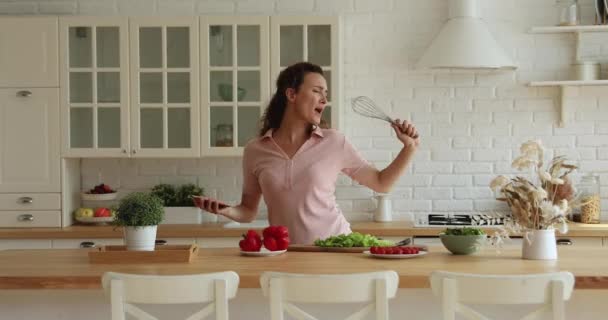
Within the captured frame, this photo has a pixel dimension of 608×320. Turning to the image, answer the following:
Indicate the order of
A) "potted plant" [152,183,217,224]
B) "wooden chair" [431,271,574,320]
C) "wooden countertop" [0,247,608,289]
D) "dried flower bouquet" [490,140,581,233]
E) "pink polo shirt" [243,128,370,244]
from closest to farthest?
1. "wooden chair" [431,271,574,320]
2. "wooden countertop" [0,247,608,289]
3. "dried flower bouquet" [490,140,581,233]
4. "pink polo shirt" [243,128,370,244]
5. "potted plant" [152,183,217,224]

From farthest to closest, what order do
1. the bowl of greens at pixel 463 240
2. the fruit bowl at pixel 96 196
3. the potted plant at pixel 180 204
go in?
the fruit bowl at pixel 96 196 → the potted plant at pixel 180 204 → the bowl of greens at pixel 463 240

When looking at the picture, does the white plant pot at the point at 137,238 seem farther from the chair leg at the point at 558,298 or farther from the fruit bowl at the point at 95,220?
the fruit bowl at the point at 95,220

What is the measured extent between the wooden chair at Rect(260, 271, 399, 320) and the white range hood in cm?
268

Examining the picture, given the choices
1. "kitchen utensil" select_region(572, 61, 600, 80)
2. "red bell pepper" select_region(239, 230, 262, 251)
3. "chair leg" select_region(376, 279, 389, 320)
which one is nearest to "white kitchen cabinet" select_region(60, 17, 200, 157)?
"red bell pepper" select_region(239, 230, 262, 251)

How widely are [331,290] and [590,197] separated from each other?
292 centimetres

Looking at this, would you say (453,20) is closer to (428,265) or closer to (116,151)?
(116,151)

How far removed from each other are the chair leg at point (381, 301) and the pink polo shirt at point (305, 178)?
1.17 m

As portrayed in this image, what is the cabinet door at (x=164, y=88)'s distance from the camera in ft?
17.3

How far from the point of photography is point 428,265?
9.94 ft

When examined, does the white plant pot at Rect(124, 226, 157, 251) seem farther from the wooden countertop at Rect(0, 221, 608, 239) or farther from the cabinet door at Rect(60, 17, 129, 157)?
the cabinet door at Rect(60, 17, 129, 157)

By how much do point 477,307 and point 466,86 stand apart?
2.66m

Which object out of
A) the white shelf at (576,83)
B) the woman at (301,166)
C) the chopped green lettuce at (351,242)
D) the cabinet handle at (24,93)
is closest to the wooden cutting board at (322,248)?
the chopped green lettuce at (351,242)

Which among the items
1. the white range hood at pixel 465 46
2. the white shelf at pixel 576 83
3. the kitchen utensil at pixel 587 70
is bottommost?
the white shelf at pixel 576 83

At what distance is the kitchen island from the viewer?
113 inches
